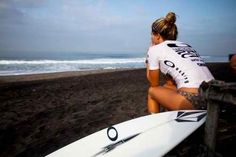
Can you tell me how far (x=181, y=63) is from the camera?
8.64 feet

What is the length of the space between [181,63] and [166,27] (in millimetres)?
655

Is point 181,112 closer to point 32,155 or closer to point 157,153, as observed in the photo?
point 157,153

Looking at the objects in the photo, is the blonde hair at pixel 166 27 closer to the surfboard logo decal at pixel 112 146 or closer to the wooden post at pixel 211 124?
the wooden post at pixel 211 124

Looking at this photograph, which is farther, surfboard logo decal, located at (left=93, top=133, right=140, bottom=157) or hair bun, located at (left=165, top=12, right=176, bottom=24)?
hair bun, located at (left=165, top=12, right=176, bottom=24)

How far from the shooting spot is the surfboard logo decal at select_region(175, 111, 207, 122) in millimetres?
2453

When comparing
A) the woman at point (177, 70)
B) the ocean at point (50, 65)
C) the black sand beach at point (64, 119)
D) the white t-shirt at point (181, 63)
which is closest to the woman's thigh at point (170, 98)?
the woman at point (177, 70)

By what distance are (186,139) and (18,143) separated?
3.26m

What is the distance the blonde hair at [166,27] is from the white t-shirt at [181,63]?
0.35 metres

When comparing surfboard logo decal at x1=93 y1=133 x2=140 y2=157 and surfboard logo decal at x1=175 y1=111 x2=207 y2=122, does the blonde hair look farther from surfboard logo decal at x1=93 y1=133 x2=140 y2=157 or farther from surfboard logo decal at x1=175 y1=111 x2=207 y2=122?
surfboard logo decal at x1=93 y1=133 x2=140 y2=157

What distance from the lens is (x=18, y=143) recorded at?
14.2ft

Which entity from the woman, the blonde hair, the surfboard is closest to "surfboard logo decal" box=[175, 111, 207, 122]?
the surfboard

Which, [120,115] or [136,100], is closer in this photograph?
[120,115]

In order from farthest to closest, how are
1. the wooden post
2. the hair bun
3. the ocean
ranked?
the ocean < the hair bun < the wooden post

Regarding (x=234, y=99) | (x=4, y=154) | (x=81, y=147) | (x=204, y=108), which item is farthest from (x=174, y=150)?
(x=4, y=154)
